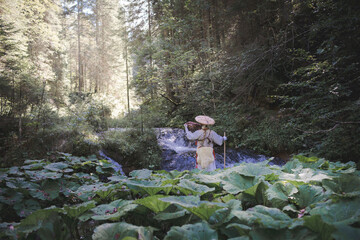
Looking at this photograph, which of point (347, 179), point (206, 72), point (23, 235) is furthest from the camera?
point (206, 72)

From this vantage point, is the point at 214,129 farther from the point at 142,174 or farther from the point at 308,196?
the point at 308,196

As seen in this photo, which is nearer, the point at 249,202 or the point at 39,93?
the point at 249,202

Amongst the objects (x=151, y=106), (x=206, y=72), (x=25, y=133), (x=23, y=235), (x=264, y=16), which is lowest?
(x=23, y=235)

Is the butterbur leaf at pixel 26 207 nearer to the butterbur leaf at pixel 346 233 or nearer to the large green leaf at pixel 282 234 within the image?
the large green leaf at pixel 282 234

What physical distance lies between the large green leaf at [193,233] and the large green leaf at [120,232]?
11 cm

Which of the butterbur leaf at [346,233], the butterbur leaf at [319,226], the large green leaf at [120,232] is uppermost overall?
the butterbur leaf at [346,233]

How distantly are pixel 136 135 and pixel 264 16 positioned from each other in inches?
290

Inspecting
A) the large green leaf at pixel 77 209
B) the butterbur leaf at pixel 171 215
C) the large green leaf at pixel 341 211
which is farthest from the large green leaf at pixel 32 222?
the large green leaf at pixel 341 211

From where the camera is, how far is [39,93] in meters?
6.82

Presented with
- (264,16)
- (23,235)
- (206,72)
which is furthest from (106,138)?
(264,16)

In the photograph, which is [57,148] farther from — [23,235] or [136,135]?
[23,235]

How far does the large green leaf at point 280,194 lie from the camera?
1.13 metres

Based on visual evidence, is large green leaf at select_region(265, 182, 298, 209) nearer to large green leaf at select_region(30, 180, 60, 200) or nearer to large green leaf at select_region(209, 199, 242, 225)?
large green leaf at select_region(209, 199, 242, 225)

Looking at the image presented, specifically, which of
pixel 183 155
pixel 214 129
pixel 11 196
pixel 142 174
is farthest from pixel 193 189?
pixel 214 129
